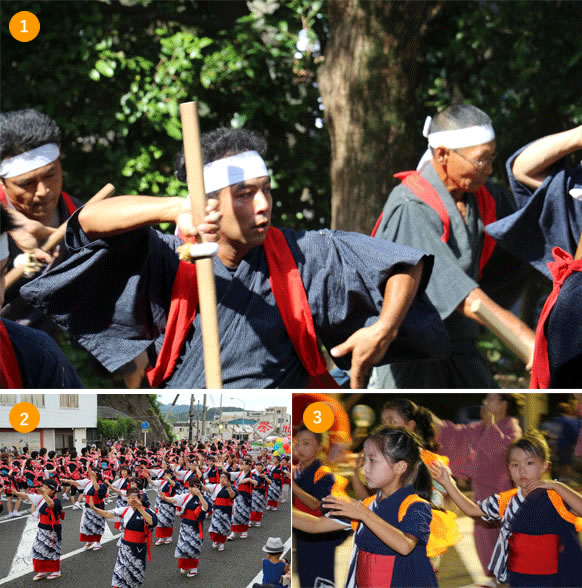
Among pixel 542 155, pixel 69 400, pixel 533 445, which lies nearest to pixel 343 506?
pixel 533 445

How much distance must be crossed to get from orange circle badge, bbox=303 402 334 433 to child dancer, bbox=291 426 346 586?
0.01 meters

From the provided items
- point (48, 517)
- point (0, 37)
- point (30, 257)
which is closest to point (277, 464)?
point (48, 517)

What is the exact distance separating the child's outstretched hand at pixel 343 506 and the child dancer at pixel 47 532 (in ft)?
1.88

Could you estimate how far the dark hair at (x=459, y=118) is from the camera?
3.38 meters

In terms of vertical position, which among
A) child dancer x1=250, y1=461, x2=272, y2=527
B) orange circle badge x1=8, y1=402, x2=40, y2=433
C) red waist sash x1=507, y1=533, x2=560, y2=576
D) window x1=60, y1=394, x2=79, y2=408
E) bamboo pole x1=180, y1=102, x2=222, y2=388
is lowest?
red waist sash x1=507, y1=533, x2=560, y2=576

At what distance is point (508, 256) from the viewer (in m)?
3.55

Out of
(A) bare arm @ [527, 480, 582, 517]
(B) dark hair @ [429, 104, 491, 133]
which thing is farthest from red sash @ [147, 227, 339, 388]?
(B) dark hair @ [429, 104, 491, 133]

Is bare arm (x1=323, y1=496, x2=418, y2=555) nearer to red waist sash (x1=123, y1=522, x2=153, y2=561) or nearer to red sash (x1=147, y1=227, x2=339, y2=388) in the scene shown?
red waist sash (x1=123, y1=522, x2=153, y2=561)

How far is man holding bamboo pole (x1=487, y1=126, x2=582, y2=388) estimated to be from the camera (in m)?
2.61

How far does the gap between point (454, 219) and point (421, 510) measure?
1.41m

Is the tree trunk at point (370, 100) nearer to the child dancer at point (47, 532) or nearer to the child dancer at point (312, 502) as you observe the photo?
the child dancer at point (312, 502)

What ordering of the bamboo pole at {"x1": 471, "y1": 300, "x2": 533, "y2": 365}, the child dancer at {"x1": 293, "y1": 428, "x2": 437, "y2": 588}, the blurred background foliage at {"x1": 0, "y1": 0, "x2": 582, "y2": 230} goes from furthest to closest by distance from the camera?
the blurred background foliage at {"x1": 0, "y1": 0, "x2": 582, "y2": 230} < the bamboo pole at {"x1": 471, "y1": 300, "x2": 533, "y2": 365} < the child dancer at {"x1": 293, "y1": 428, "x2": 437, "y2": 588}

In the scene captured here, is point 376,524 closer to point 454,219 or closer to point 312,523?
point 312,523

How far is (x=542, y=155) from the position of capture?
298cm
